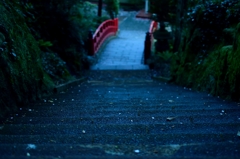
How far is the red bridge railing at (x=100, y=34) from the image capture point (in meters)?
16.6

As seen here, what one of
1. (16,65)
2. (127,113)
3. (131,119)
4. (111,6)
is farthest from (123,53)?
(131,119)

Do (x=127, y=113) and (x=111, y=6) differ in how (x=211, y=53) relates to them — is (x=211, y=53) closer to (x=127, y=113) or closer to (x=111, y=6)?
(x=127, y=113)

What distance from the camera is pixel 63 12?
37.2 feet

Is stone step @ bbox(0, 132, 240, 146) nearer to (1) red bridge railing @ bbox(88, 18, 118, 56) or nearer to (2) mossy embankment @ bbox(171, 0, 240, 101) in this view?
(2) mossy embankment @ bbox(171, 0, 240, 101)

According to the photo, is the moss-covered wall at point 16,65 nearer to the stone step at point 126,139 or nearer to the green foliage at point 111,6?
the stone step at point 126,139

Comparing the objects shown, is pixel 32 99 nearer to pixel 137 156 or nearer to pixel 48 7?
pixel 137 156

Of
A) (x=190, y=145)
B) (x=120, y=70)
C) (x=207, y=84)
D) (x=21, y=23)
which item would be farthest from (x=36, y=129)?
(x=120, y=70)

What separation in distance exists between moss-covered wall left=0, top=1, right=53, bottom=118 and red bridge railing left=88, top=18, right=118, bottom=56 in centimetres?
979

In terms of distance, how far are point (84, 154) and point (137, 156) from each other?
1.29 ft

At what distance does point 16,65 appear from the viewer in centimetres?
516

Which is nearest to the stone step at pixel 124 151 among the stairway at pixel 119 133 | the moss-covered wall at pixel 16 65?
the stairway at pixel 119 133

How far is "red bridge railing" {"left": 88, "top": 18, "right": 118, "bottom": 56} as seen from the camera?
16608 mm

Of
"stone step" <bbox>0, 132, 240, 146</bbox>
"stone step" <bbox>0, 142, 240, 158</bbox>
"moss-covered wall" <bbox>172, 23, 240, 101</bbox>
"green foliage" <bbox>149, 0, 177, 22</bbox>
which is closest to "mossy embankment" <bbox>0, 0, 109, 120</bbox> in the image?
"stone step" <bbox>0, 132, 240, 146</bbox>

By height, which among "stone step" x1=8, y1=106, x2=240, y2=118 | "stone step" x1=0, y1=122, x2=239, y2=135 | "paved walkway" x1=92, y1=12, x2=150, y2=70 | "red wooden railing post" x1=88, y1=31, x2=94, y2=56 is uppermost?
"stone step" x1=0, y1=122, x2=239, y2=135
